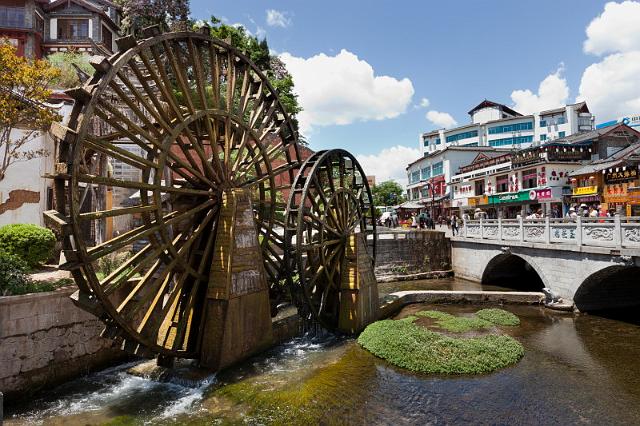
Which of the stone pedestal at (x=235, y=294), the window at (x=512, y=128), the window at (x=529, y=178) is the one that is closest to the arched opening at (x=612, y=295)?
the stone pedestal at (x=235, y=294)

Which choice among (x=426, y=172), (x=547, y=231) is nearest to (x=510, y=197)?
(x=547, y=231)

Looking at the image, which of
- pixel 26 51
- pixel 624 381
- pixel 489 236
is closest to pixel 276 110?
pixel 624 381

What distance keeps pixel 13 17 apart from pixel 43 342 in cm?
2926

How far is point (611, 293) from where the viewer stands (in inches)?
597

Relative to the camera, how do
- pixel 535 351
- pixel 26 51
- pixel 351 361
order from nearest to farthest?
pixel 351 361, pixel 535 351, pixel 26 51

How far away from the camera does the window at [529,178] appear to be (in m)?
29.2

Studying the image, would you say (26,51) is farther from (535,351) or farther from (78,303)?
(535,351)

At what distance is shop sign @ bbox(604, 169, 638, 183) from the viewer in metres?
21.6

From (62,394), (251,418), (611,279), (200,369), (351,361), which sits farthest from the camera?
(611,279)

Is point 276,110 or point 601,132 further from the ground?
point 601,132

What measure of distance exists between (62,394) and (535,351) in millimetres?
11044

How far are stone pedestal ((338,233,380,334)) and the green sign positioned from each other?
70.0ft

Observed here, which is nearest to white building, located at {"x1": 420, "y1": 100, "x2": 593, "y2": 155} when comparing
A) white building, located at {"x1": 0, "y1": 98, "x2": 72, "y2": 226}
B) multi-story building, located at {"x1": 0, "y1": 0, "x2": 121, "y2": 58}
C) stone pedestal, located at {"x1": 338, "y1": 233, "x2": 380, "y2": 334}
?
multi-story building, located at {"x1": 0, "y1": 0, "x2": 121, "y2": 58}

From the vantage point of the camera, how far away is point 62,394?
7984 mm
